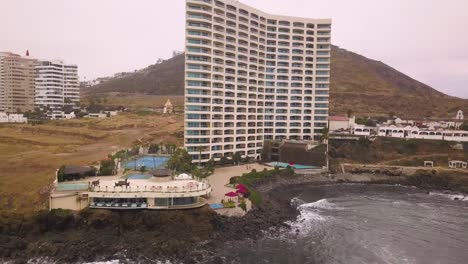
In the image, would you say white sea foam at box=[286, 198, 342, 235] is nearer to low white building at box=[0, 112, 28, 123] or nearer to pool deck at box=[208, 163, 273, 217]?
pool deck at box=[208, 163, 273, 217]


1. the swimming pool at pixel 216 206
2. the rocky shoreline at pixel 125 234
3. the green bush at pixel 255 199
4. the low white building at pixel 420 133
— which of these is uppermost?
the low white building at pixel 420 133

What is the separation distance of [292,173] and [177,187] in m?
38.4

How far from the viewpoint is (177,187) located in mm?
48000

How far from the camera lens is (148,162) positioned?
68125 millimetres

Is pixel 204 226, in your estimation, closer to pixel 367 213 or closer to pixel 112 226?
pixel 112 226

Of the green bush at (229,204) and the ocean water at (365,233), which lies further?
the green bush at (229,204)

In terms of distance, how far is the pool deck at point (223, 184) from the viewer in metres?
50.4

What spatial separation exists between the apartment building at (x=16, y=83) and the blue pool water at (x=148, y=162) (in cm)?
11212

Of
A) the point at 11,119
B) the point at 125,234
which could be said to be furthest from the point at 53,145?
the point at 125,234

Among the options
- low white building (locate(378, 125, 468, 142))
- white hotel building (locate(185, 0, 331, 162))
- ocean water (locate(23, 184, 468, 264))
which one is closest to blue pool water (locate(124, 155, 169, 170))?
white hotel building (locate(185, 0, 331, 162))

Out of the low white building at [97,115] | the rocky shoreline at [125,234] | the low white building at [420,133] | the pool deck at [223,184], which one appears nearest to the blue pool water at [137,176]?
the rocky shoreline at [125,234]

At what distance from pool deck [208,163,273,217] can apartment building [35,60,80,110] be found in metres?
109

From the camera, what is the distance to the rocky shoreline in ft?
129

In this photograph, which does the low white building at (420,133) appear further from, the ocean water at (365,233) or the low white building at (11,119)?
the low white building at (11,119)
